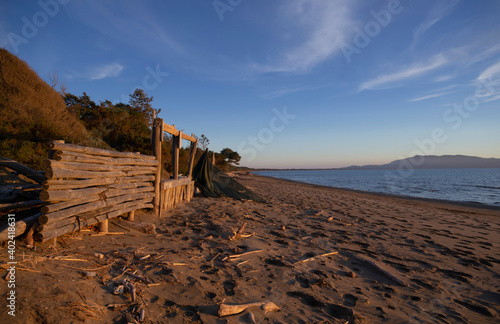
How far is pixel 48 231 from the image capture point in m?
3.09

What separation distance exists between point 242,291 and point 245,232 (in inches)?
90.1

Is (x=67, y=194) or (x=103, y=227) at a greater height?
(x=67, y=194)

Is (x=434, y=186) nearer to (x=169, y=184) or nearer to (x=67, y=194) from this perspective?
(x=169, y=184)

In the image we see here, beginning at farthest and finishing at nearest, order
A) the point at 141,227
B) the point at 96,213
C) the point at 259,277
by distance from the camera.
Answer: the point at 141,227 → the point at 96,213 → the point at 259,277

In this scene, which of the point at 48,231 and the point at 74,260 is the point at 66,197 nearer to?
the point at 48,231

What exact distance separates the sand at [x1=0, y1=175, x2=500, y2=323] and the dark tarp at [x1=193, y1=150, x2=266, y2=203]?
407 cm

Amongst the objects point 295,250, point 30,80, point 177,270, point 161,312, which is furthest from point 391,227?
point 30,80

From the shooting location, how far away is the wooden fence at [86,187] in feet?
10.3

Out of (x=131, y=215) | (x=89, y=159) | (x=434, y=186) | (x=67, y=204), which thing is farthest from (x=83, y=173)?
(x=434, y=186)

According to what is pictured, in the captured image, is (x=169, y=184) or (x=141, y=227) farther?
(x=169, y=184)

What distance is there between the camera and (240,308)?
2.39 meters

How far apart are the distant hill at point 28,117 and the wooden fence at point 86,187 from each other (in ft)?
15.1

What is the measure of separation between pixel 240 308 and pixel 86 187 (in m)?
3.18

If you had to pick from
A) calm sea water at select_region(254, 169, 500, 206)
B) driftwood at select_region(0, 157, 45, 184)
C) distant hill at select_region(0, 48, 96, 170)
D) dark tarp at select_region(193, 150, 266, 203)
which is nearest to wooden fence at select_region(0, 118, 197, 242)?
driftwood at select_region(0, 157, 45, 184)
